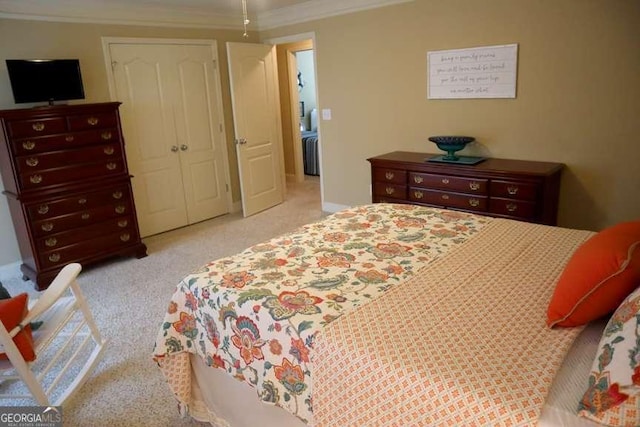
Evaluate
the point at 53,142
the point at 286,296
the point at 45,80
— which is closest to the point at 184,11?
the point at 45,80

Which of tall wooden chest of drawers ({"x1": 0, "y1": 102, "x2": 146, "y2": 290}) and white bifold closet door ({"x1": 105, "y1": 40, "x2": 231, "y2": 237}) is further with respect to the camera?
white bifold closet door ({"x1": 105, "y1": 40, "x2": 231, "y2": 237})

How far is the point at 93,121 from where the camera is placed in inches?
144

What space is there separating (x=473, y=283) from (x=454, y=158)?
7.57 feet

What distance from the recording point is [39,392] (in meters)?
1.97

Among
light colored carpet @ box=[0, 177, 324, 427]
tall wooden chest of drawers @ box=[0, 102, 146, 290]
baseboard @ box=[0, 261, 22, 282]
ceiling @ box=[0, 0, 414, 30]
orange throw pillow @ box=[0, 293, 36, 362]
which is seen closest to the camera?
orange throw pillow @ box=[0, 293, 36, 362]

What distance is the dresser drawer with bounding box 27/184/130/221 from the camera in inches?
137

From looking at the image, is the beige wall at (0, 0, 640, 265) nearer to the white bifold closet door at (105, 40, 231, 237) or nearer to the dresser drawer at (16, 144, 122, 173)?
the white bifold closet door at (105, 40, 231, 237)

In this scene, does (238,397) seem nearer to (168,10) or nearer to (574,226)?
(574,226)

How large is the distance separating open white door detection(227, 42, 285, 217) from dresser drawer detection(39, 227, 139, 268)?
1517 millimetres

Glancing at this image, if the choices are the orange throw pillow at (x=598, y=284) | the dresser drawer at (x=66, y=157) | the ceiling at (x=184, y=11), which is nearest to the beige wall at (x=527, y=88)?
the ceiling at (x=184, y=11)

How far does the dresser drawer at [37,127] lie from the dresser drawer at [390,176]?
266 centimetres

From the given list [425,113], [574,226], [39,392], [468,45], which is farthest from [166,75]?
[574,226]

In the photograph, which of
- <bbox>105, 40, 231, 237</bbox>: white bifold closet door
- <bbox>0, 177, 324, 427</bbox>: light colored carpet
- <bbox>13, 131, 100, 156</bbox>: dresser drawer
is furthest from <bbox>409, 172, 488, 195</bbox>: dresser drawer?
<bbox>13, 131, 100, 156</bbox>: dresser drawer

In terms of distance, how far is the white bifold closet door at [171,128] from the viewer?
442cm
